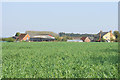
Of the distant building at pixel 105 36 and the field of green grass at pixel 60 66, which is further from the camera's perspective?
the distant building at pixel 105 36

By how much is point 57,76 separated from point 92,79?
1456mm

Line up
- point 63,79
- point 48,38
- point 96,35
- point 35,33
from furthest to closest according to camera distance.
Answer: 1. point 35,33
2. point 96,35
3. point 48,38
4. point 63,79

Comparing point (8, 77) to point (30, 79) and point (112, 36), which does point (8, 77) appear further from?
point (112, 36)

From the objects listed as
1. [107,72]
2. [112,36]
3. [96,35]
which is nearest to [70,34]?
[96,35]

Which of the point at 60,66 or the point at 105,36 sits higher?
the point at 105,36

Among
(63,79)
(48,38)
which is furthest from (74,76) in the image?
(48,38)

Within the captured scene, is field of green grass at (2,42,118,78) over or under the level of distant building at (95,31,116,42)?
under

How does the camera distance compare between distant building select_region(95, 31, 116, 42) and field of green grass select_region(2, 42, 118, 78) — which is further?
distant building select_region(95, 31, 116, 42)

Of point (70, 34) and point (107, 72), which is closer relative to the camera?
point (107, 72)

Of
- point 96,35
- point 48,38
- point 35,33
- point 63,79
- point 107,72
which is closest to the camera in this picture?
point 63,79

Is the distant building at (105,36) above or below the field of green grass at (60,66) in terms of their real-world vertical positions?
above

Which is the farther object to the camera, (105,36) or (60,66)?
(105,36)

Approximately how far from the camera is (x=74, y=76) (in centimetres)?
736

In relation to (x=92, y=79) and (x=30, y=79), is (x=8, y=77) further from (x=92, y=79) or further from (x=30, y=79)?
(x=92, y=79)
